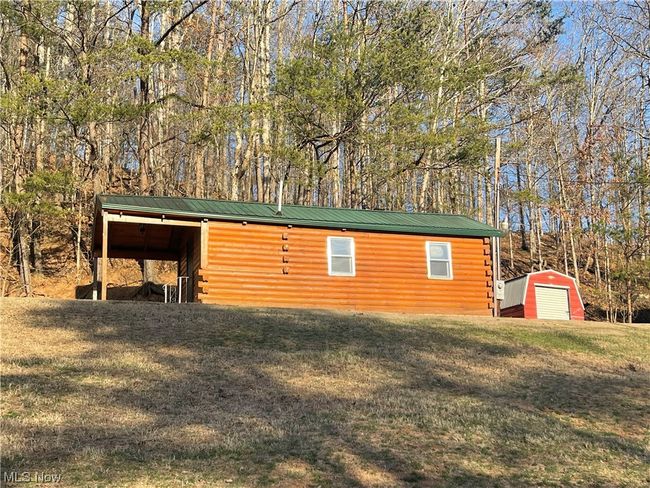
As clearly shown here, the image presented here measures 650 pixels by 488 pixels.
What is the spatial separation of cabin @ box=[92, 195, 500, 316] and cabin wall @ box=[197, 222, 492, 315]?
29 millimetres

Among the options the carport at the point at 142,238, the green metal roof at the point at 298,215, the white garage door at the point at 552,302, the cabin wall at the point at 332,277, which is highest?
the green metal roof at the point at 298,215

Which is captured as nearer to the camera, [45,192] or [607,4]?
[45,192]

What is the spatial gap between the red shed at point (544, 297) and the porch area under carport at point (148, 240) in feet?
45.6

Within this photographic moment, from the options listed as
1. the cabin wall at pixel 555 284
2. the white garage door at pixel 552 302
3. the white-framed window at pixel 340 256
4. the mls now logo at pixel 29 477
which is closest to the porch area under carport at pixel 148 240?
the white-framed window at pixel 340 256

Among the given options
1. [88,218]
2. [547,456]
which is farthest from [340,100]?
[547,456]

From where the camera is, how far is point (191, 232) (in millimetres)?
20062

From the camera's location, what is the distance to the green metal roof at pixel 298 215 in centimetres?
Answer: 1766

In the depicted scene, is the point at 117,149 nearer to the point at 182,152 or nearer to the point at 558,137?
the point at 182,152

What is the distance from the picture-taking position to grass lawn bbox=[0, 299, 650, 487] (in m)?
6.53

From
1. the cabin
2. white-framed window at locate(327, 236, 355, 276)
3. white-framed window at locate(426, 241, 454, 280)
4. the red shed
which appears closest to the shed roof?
the red shed

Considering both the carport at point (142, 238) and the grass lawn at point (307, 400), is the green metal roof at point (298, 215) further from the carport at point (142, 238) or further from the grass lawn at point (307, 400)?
the grass lawn at point (307, 400)

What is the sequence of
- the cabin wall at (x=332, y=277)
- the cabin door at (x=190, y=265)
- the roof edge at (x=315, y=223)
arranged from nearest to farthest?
the roof edge at (x=315, y=223) < the cabin wall at (x=332, y=277) < the cabin door at (x=190, y=265)

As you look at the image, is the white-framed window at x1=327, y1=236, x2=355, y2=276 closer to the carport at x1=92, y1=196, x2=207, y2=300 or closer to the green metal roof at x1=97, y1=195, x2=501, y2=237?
the green metal roof at x1=97, y1=195, x2=501, y2=237

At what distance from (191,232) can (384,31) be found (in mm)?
13817
